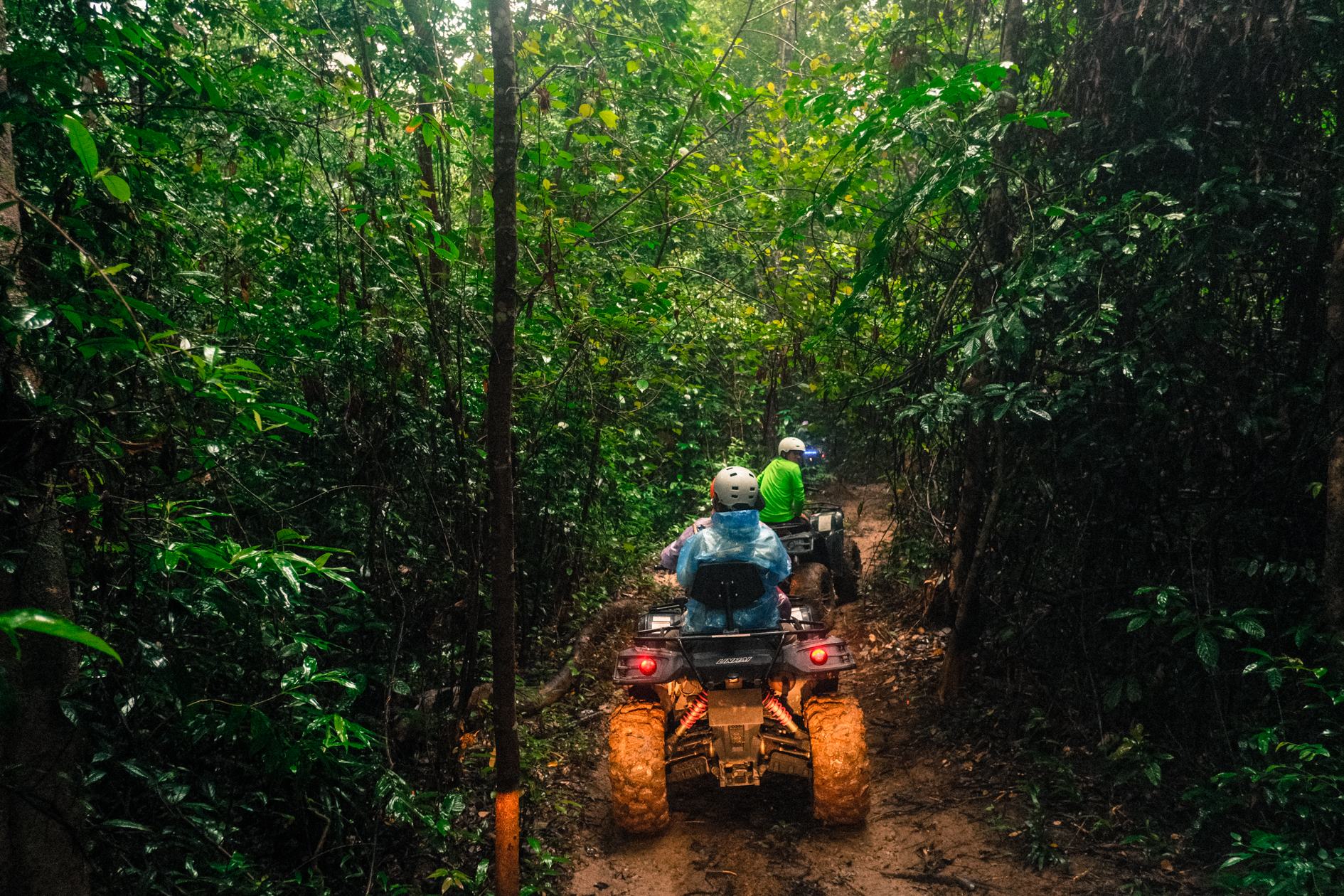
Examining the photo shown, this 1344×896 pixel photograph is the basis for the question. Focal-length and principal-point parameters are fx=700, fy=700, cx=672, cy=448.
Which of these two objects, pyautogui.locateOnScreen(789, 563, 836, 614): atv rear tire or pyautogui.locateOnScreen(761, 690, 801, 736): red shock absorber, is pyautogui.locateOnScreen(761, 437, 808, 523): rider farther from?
pyautogui.locateOnScreen(761, 690, 801, 736): red shock absorber

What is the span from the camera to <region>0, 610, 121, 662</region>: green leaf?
114 centimetres

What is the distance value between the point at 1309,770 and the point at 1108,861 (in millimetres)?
1066

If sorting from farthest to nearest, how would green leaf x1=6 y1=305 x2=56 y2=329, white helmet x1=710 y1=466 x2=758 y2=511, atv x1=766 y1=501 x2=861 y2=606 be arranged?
1. atv x1=766 y1=501 x2=861 y2=606
2. white helmet x1=710 y1=466 x2=758 y2=511
3. green leaf x1=6 y1=305 x2=56 y2=329

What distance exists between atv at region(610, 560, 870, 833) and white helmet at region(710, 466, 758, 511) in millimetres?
430

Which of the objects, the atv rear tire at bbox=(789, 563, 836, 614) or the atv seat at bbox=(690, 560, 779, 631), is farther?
the atv rear tire at bbox=(789, 563, 836, 614)

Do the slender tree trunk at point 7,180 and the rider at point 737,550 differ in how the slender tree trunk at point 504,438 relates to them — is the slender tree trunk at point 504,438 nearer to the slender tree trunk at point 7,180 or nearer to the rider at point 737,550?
the rider at point 737,550

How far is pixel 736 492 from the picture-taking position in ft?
15.7

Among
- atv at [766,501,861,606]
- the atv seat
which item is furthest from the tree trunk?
atv at [766,501,861,606]

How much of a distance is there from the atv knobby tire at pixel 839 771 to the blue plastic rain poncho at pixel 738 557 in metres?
0.78

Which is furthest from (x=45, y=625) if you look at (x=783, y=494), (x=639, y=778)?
(x=783, y=494)

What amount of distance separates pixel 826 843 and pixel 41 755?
12.9 feet

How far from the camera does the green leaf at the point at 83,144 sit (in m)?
1.69

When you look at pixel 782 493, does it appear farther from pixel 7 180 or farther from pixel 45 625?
pixel 45 625

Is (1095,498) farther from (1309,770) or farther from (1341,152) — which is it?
(1341,152)
